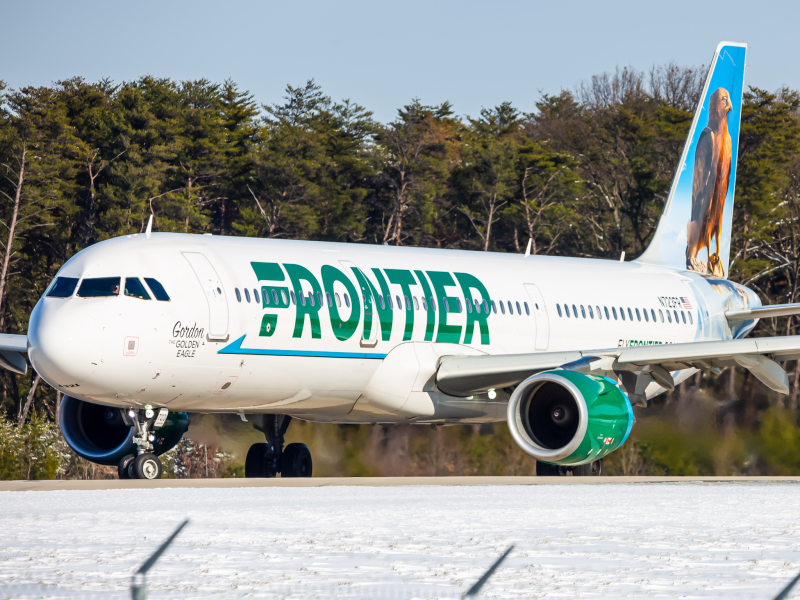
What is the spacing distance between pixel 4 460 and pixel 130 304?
58.9ft

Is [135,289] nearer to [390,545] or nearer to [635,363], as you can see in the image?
[635,363]

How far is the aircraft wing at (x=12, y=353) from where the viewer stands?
17.1m

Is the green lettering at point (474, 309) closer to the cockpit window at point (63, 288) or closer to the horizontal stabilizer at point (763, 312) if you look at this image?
the horizontal stabilizer at point (763, 312)

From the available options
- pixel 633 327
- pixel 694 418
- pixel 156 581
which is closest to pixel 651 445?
pixel 694 418

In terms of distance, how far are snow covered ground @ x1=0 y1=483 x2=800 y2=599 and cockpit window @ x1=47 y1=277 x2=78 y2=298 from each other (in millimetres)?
3258

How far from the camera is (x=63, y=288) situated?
47.7 feet

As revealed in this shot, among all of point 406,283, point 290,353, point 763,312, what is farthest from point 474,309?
point 763,312

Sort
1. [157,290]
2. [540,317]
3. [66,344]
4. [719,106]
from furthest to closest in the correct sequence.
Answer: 1. [719,106]
2. [540,317]
3. [157,290]
4. [66,344]

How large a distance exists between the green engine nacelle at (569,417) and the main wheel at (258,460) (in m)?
4.49

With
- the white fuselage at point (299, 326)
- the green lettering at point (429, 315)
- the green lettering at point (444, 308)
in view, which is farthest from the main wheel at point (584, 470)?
the green lettering at point (429, 315)

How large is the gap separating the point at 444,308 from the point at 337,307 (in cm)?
200

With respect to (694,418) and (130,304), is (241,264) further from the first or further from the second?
(694,418)

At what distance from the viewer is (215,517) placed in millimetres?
9492

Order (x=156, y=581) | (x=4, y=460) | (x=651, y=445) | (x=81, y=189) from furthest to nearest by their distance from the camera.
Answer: (x=81, y=189)
(x=4, y=460)
(x=651, y=445)
(x=156, y=581)
